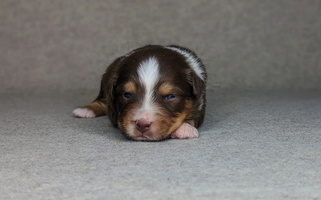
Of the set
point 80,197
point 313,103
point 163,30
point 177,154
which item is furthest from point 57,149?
point 163,30

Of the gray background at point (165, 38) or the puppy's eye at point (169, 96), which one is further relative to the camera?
the gray background at point (165, 38)

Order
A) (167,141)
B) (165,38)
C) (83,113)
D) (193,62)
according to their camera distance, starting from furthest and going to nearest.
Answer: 1. (165,38)
2. (83,113)
3. (193,62)
4. (167,141)

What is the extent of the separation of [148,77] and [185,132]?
42cm

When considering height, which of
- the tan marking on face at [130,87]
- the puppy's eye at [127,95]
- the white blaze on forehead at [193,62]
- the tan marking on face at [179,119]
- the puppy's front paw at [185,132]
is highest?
the white blaze on forehead at [193,62]

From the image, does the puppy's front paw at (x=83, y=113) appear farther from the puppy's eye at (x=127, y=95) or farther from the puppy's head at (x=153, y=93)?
the puppy's eye at (x=127, y=95)

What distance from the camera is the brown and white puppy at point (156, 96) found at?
148 inches

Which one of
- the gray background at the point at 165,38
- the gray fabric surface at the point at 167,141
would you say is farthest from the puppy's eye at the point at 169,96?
the gray background at the point at 165,38

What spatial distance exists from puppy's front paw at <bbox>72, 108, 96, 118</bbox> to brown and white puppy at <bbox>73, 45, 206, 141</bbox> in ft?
2.11

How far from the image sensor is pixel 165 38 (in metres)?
6.49

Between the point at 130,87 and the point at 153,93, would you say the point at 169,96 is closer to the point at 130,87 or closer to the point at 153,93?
the point at 153,93

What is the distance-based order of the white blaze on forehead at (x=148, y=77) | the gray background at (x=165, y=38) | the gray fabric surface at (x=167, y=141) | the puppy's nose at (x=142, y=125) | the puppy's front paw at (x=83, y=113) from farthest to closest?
1. the gray background at (x=165, y=38)
2. the puppy's front paw at (x=83, y=113)
3. the white blaze on forehead at (x=148, y=77)
4. the puppy's nose at (x=142, y=125)
5. the gray fabric surface at (x=167, y=141)

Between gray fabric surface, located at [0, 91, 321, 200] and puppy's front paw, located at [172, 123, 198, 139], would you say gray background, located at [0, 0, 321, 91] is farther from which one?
puppy's front paw, located at [172, 123, 198, 139]

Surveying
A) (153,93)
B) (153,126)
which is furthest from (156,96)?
(153,126)

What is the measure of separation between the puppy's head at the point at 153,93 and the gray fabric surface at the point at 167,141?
14 centimetres
